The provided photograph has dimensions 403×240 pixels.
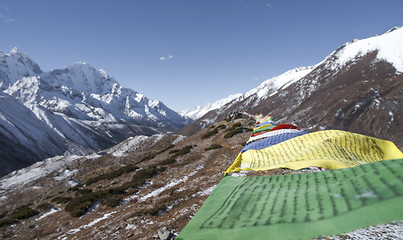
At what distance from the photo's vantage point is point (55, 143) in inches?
5408

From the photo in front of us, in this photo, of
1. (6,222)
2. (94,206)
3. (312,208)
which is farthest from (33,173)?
(312,208)

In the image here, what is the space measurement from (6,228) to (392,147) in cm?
2580

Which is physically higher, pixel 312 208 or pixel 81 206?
pixel 312 208

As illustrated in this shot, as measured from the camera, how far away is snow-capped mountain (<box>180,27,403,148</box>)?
82.1 meters

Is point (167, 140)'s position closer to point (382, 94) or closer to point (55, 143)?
point (382, 94)

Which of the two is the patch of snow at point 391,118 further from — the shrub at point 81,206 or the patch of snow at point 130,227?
the shrub at point 81,206

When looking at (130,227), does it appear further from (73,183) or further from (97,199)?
(73,183)

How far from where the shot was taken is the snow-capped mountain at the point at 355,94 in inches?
3231

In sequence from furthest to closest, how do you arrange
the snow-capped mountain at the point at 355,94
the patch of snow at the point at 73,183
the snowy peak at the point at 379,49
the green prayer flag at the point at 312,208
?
1. the snowy peak at the point at 379,49
2. the snow-capped mountain at the point at 355,94
3. the patch of snow at the point at 73,183
4. the green prayer flag at the point at 312,208

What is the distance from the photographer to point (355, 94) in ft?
352

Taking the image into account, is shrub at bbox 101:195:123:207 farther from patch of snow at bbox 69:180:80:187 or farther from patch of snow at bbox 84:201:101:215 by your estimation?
patch of snow at bbox 69:180:80:187

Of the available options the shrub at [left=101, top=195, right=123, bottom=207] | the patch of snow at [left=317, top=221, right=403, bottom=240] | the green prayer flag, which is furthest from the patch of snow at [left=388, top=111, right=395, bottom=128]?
the green prayer flag

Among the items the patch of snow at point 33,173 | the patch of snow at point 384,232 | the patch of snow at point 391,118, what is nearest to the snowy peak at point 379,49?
the patch of snow at point 391,118

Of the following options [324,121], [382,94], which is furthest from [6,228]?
[382,94]
